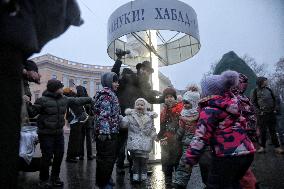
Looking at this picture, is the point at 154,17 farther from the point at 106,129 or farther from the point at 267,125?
the point at 267,125

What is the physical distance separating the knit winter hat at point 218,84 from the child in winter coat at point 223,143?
0.15 m

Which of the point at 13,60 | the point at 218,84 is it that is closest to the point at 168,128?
the point at 218,84

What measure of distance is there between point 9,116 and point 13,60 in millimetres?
234

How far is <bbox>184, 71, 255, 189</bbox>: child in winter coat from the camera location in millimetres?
2980

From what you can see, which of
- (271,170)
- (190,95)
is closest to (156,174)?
(190,95)

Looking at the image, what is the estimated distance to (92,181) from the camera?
17.2 feet

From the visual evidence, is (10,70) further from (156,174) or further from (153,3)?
(153,3)

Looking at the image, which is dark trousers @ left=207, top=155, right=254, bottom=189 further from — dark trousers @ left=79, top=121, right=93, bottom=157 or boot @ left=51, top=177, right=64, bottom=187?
dark trousers @ left=79, top=121, right=93, bottom=157

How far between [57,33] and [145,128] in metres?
3.76

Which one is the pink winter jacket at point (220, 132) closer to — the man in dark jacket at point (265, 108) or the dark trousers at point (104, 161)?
the dark trousers at point (104, 161)

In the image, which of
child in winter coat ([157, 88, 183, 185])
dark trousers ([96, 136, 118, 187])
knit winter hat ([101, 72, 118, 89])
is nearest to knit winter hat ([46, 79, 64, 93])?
knit winter hat ([101, 72, 118, 89])

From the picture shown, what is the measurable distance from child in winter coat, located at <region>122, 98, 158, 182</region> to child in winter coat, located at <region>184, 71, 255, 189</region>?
196 cm

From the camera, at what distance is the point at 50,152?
489cm

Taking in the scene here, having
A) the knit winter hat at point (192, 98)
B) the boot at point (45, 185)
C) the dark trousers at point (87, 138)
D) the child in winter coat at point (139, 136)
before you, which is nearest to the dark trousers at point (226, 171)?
the knit winter hat at point (192, 98)
